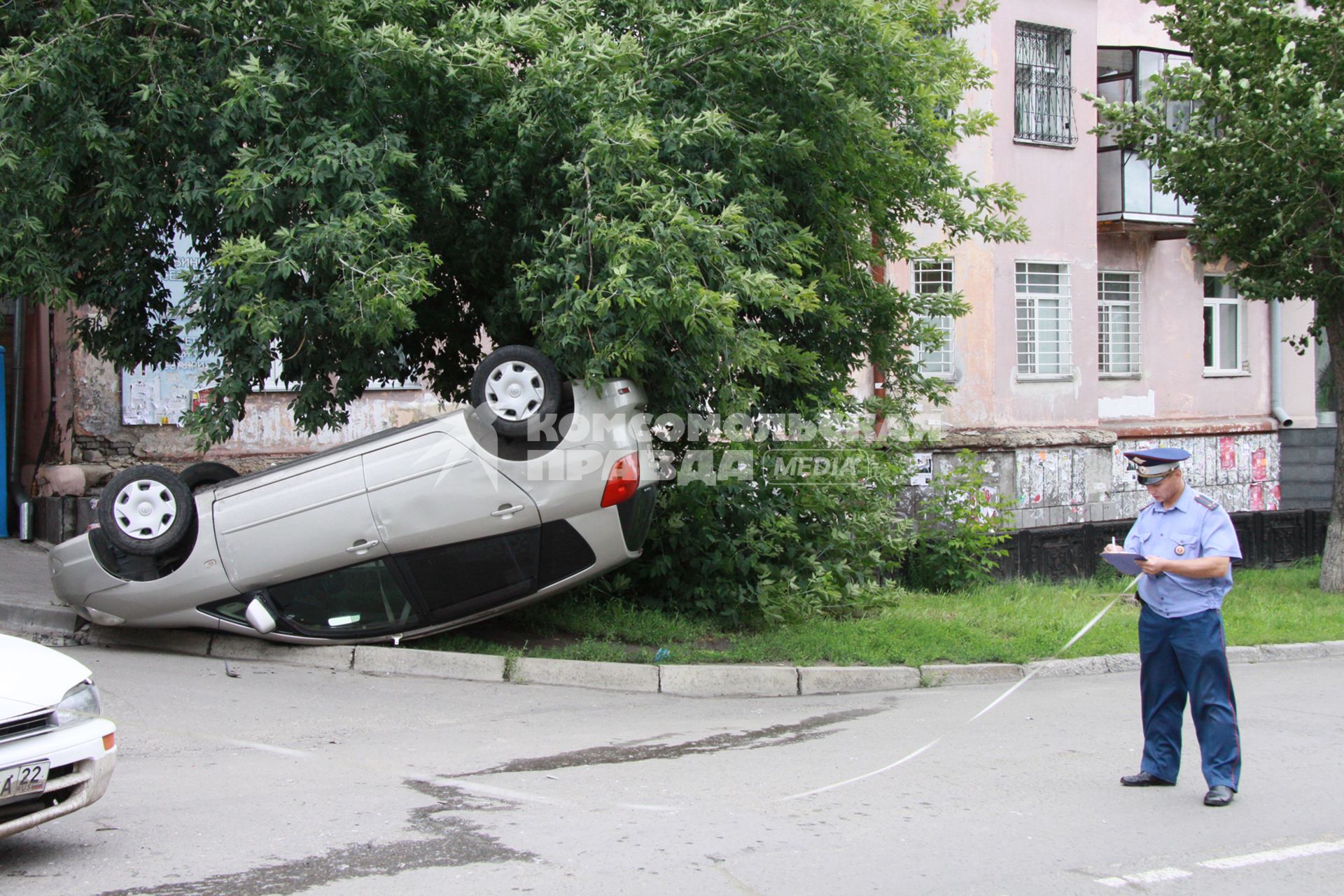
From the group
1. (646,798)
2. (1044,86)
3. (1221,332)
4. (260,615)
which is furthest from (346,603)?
(1221,332)

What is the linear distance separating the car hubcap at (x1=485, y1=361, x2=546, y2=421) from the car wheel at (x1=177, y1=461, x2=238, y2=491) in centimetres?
232

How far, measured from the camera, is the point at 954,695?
29.8ft

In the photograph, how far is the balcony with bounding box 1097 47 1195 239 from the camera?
19625 millimetres

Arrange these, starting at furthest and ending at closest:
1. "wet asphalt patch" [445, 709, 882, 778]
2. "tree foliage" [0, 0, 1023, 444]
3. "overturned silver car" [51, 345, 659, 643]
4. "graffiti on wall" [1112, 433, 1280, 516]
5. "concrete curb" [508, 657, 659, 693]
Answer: "graffiti on wall" [1112, 433, 1280, 516] < "concrete curb" [508, 657, 659, 693] < "overturned silver car" [51, 345, 659, 643] < "tree foliage" [0, 0, 1023, 444] < "wet asphalt patch" [445, 709, 882, 778]

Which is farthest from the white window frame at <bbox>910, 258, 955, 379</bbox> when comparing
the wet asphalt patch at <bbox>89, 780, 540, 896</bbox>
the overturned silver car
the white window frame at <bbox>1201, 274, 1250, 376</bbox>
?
the wet asphalt patch at <bbox>89, 780, 540, 896</bbox>

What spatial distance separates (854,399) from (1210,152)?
6.53 meters

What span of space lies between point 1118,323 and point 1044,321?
248 centimetres

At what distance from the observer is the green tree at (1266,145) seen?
44.9 feet

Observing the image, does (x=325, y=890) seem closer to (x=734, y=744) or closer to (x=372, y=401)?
(x=734, y=744)

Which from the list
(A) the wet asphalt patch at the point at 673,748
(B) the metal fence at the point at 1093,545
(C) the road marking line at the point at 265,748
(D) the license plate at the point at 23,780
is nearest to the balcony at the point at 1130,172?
(B) the metal fence at the point at 1093,545

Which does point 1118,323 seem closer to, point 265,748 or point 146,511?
point 146,511

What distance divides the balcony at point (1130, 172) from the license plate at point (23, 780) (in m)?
18.4

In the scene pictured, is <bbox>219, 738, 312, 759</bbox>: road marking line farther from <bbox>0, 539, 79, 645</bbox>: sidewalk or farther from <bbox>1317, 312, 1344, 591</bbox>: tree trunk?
<bbox>1317, 312, 1344, 591</bbox>: tree trunk

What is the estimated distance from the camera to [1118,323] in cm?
2078
